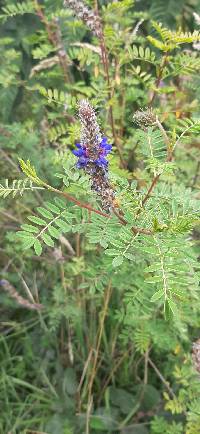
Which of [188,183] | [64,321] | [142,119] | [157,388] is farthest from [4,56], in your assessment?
[157,388]

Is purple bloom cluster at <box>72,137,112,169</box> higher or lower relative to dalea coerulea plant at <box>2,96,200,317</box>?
higher

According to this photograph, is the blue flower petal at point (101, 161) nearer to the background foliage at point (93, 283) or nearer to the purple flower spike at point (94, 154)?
the purple flower spike at point (94, 154)

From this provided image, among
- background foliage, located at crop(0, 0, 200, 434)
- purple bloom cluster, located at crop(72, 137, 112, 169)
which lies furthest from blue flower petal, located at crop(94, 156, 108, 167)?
background foliage, located at crop(0, 0, 200, 434)

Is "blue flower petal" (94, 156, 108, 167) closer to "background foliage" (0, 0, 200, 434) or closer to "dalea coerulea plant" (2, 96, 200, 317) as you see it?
Result: "dalea coerulea plant" (2, 96, 200, 317)

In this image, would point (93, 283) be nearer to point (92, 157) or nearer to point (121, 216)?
point (121, 216)

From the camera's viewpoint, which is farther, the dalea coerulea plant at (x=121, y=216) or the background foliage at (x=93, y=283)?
the background foliage at (x=93, y=283)

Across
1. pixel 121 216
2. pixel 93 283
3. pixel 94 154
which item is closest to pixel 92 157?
pixel 94 154

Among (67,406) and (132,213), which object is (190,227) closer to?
(132,213)

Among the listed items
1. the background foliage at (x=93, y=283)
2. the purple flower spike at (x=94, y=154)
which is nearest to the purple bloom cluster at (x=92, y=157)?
the purple flower spike at (x=94, y=154)

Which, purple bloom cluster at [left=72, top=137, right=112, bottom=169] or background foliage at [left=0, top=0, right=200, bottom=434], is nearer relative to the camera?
purple bloom cluster at [left=72, top=137, right=112, bottom=169]

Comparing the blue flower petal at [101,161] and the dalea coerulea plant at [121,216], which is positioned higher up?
the blue flower petal at [101,161]

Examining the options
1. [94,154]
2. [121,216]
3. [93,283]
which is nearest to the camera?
[94,154]
